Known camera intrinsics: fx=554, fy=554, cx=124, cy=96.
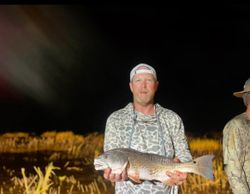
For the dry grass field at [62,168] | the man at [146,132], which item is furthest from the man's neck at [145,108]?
the dry grass field at [62,168]

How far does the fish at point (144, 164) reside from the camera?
410 centimetres

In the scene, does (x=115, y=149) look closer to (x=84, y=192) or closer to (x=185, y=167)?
(x=185, y=167)

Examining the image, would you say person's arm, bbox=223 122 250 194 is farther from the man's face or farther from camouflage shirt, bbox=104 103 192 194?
the man's face

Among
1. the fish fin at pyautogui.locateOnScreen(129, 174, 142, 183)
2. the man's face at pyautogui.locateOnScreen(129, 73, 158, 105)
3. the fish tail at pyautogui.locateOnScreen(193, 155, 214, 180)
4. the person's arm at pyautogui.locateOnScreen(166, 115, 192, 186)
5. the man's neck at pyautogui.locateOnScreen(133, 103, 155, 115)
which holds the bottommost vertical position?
the fish fin at pyautogui.locateOnScreen(129, 174, 142, 183)

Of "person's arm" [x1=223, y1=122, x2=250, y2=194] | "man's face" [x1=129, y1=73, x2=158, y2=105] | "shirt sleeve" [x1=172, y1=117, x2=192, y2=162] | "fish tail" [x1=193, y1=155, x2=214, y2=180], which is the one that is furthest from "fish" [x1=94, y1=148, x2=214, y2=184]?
"man's face" [x1=129, y1=73, x2=158, y2=105]

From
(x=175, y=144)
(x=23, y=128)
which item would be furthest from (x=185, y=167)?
(x=23, y=128)

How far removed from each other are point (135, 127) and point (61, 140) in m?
16.1

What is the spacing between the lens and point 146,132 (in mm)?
4379

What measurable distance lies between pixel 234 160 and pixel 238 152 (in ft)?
0.24

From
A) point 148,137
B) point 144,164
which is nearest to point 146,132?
point 148,137

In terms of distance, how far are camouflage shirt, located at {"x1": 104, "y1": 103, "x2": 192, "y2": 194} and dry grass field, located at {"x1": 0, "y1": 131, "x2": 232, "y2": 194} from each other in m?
3.23

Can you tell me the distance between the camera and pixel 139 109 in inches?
175

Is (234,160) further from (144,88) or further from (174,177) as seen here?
(144,88)

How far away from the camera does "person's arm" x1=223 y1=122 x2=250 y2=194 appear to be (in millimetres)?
4477
